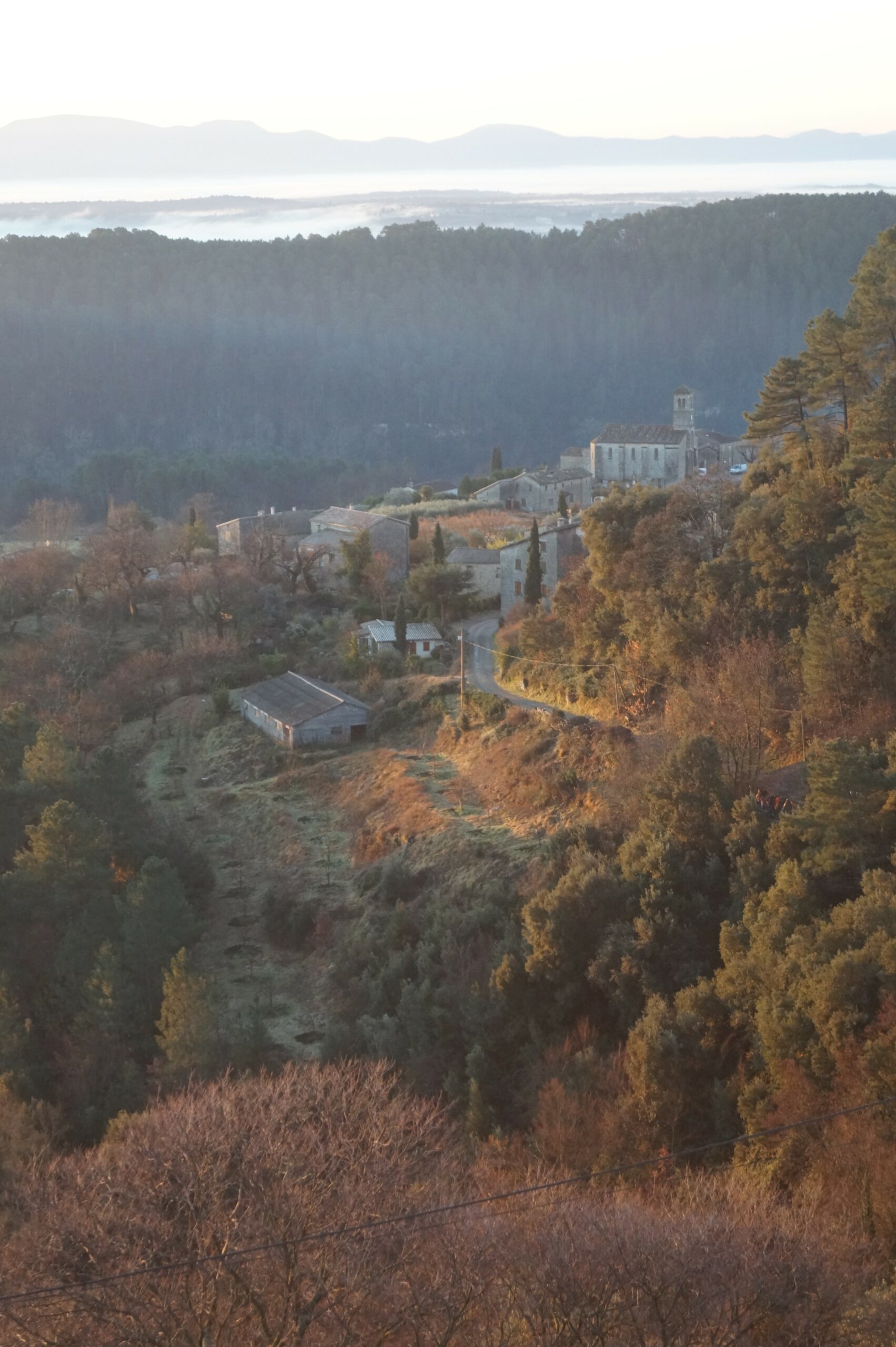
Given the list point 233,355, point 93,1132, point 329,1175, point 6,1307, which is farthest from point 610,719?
point 233,355

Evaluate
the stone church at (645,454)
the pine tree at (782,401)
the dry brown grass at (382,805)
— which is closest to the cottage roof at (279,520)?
the stone church at (645,454)

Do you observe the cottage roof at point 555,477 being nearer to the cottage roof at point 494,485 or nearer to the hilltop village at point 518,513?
the hilltop village at point 518,513

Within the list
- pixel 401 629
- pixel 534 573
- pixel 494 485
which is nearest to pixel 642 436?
pixel 494 485

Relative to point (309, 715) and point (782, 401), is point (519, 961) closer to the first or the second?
point (309, 715)

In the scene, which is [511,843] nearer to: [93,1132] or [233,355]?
[93,1132]

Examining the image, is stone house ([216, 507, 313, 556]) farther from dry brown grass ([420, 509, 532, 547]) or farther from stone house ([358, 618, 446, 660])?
stone house ([358, 618, 446, 660])

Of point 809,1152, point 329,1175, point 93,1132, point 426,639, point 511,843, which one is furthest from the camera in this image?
point 426,639
